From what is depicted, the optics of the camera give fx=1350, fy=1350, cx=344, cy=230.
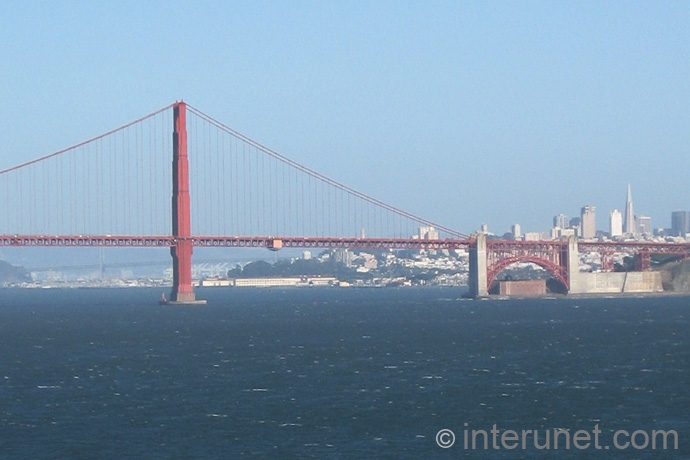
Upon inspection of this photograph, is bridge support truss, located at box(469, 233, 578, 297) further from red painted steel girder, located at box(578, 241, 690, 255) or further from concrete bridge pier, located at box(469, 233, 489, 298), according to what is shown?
red painted steel girder, located at box(578, 241, 690, 255)

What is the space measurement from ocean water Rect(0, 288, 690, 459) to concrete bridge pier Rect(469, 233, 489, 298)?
41414 mm

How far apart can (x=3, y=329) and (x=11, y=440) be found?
47.8 metres

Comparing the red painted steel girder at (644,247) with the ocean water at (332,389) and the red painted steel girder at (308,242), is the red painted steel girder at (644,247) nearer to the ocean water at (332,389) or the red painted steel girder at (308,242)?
the red painted steel girder at (308,242)

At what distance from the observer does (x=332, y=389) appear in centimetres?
4116

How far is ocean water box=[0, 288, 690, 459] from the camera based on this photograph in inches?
1240

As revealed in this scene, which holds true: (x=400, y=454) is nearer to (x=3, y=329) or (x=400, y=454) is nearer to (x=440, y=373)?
(x=440, y=373)

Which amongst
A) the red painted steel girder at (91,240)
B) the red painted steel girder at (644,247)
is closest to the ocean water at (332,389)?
the red painted steel girder at (91,240)

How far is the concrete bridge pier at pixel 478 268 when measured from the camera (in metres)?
116

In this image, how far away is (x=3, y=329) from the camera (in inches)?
3083

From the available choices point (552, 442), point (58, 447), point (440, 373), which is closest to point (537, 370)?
point (440, 373)

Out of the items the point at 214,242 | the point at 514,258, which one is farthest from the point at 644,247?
the point at 214,242

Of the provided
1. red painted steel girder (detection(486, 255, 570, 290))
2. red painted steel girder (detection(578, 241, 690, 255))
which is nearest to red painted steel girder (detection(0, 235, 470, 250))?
red painted steel girder (detection(486, 255, 570, 290))

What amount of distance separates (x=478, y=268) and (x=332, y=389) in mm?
77296

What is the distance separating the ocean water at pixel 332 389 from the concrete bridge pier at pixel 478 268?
41414 millimetres
